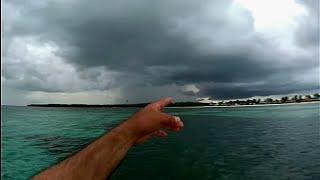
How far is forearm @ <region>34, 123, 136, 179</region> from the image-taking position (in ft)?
6.64

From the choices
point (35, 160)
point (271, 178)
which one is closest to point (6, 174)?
point (35, 160)

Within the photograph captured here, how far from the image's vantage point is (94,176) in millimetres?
2025

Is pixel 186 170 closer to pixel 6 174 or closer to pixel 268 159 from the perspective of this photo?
pixel 268 159

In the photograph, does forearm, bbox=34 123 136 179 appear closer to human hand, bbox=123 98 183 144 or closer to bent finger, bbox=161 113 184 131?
human hand, bbox=123 98 183 144

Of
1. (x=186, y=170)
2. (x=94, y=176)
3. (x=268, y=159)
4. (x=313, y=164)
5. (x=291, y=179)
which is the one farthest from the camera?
(x=268, y=159)

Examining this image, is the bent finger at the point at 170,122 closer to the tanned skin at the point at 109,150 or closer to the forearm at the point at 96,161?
the tanned skin at the point at 109,150

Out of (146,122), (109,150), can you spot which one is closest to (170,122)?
(146,122)

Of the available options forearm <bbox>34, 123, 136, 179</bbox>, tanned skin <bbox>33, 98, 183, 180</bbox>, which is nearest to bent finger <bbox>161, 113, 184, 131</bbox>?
tanned skin <bbox>33, 98, 183, 180</bbox>

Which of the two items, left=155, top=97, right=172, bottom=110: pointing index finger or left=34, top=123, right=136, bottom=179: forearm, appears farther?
left=155, top=97, right=172, bottom=110: pointing index finger

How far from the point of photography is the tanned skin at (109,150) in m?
2.03

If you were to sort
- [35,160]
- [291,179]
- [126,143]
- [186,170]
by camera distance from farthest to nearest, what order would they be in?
[35,160] < [186,170] < [291,179] < [126,143]

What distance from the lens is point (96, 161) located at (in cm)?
204

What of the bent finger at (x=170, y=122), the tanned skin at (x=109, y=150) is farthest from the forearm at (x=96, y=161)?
the bent finger at (x=170, y=122)

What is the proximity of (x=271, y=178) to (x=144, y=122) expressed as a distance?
2095 centimetres
